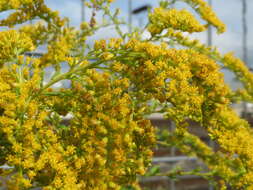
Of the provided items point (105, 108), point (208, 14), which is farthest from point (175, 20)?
point (208, 14)

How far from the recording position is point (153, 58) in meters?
0.76

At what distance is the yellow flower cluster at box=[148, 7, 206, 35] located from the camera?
859 mm

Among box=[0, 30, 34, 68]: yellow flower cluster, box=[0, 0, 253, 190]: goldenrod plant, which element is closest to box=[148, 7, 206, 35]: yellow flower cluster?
box=[0, 0, 253, 190]: goldenrod plant

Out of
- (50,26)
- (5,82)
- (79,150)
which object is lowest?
(79,150)

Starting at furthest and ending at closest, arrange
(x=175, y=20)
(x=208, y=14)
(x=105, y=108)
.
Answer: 1. (x=208, y=14)
2. (x=175, y=20)
3. (x=105, y=108)

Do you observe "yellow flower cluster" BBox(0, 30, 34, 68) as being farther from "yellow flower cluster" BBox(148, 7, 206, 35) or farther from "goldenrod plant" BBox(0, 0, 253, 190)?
"yellow flower cluster" BBox(148, 7, 206, 35)

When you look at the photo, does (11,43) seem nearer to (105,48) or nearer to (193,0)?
(105,48)

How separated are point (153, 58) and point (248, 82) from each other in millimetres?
830

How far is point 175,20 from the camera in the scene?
859 millimetres

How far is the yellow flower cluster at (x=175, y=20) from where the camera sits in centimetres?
86

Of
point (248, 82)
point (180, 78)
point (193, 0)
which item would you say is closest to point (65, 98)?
point (180, 78)

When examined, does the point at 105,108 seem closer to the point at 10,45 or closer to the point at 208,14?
the point at 10,45

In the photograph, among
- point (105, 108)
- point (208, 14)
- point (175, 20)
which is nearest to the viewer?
point (105, 108)

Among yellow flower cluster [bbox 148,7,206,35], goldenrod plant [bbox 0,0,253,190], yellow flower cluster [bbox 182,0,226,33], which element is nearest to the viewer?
goldenrod plant [bbox 0,0,253,190]
